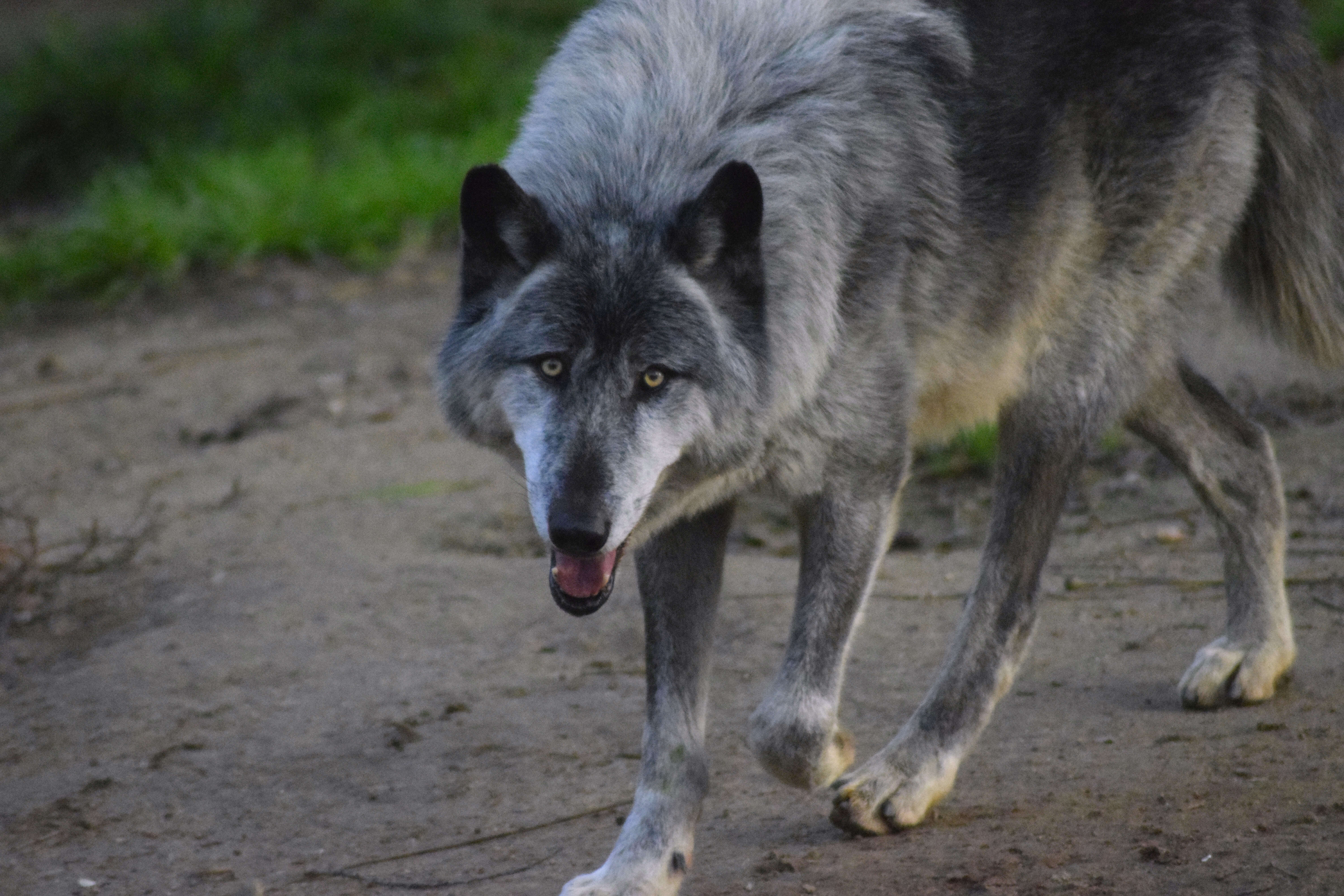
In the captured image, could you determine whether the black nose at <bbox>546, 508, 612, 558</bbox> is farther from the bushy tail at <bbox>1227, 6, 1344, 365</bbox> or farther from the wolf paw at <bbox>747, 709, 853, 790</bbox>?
the bushy tail at <bbox>1227, 6, 1344, 365</bbox>

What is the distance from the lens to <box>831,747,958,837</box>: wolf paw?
3.14m

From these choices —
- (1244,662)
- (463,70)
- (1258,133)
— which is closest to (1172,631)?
(1244,662)

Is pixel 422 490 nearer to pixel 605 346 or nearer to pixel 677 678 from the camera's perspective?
pixel 677 678

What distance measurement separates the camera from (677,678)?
123 inches

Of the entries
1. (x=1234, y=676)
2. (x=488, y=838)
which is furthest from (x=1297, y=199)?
(x=488, y=838)

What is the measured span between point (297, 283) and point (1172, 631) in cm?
542

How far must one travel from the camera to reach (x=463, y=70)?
33.3 feet

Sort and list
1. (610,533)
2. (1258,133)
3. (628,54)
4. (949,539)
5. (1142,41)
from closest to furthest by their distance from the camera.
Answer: (610,533)
(628,54)
(1142,41)
(1258,133)
(949,539)

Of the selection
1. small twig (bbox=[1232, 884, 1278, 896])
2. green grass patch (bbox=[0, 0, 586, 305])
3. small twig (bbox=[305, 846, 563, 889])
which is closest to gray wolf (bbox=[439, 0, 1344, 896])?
small twig (bbox=[305, 846, 563, 889])

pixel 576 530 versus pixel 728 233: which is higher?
pixel 728 233

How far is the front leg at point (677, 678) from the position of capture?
3035 mm

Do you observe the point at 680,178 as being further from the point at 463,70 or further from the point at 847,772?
the point at 463,70

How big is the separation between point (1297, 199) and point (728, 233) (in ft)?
6.05

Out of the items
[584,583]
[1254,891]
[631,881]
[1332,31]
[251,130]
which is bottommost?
[631,881]
